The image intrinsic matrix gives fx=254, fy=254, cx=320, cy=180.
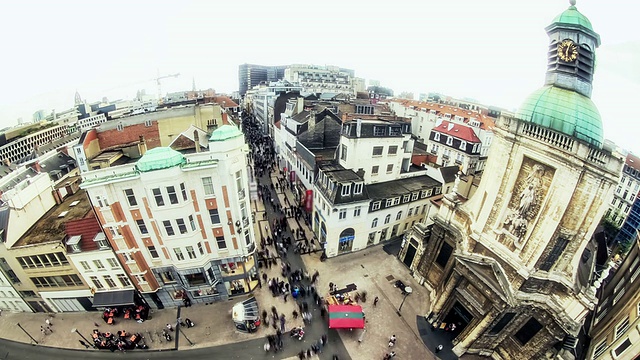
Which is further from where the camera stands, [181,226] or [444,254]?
[444,254]

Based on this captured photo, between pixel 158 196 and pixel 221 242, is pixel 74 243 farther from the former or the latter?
pixel 221 242

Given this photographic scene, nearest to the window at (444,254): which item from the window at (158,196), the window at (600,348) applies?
the window at (600,348)

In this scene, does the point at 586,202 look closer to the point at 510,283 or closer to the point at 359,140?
the point at 510,283

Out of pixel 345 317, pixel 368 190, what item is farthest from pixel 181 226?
pixel 368 190

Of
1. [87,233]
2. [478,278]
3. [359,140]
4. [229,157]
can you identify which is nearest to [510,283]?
[478,278]

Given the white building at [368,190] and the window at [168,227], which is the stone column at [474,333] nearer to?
the white building at [368,190]
